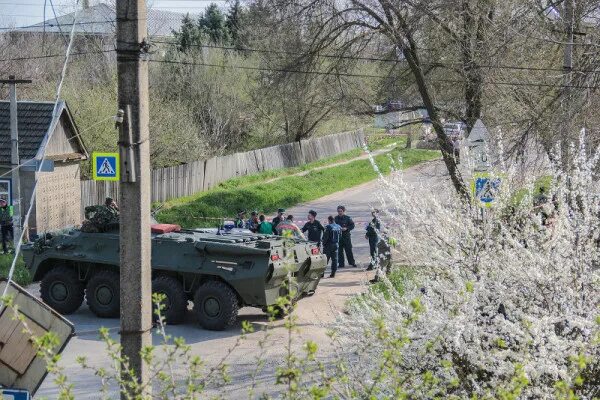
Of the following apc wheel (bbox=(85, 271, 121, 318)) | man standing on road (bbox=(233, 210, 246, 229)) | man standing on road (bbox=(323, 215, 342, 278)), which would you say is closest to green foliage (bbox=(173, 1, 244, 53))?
man standing on road (bbox=(233, 210, 246, 229))

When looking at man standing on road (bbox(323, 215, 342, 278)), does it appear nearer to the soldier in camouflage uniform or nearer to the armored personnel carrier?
the armored personnel carrier

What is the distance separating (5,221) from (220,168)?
15.1 metres

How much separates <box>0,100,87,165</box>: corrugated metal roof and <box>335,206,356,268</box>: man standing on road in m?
7.17

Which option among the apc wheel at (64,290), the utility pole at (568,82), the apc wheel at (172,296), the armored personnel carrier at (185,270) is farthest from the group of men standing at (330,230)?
the utility pole at (568,82)

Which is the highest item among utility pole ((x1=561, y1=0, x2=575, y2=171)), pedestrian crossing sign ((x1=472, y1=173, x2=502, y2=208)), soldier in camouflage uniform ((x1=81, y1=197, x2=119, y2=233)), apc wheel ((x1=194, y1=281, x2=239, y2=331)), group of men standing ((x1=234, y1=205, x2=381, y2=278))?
utility pole ((x1=561, y1=0, x2=575, y2=171))

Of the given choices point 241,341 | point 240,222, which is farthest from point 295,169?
point 241,341

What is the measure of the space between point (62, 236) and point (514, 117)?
25.4 feet

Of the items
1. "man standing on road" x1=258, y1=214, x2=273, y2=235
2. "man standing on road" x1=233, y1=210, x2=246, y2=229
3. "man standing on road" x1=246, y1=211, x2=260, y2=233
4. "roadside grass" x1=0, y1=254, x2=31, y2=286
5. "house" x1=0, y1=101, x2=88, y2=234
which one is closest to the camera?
"roadside grass" x1=0, y1=254, x2=31, y2=286

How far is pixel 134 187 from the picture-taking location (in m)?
6.80

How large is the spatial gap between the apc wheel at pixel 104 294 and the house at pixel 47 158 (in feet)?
22.4

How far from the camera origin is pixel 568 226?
7.41 m

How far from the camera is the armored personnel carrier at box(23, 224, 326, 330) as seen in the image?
14.8m

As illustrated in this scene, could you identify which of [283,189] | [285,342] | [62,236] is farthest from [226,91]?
[285,342]

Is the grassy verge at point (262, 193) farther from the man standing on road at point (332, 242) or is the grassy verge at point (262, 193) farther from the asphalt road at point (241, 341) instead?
the asphalt road at point (241, 341)
